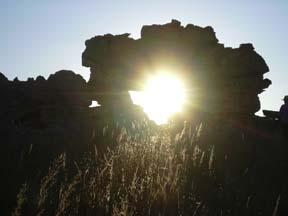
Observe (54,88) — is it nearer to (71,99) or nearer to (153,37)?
(71,99)

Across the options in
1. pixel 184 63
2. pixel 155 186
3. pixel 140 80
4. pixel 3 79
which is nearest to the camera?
pixel 155 186

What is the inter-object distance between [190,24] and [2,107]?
14.9 metres

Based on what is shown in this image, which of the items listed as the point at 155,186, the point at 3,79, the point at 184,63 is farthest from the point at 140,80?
the point at 155,186

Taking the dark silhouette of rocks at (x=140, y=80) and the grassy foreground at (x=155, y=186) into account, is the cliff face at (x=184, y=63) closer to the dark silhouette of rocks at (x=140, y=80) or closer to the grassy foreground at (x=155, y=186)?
the dark silhouette of rocks at (x=140, y=80)

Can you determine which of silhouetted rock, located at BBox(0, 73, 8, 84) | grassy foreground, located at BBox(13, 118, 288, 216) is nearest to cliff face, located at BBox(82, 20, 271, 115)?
silhouetted rock, located at BBox(0, 73, 8, 84)

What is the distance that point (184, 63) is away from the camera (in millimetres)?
30328

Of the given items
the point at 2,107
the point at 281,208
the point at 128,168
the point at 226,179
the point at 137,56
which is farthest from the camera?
the point at 137,56

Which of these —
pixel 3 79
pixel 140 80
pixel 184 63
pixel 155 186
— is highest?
pixel 184 63

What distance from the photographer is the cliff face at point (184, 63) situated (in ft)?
92.8

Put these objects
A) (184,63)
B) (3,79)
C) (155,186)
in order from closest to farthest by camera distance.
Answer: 1. (155,186)
2. (3,79)
3. (184,63)

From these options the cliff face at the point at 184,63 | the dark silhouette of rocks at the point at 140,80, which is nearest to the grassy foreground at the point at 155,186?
the dark silhouette of rocks at the point at 140,80

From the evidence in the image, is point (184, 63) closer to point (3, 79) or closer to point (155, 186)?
point (3, 79)

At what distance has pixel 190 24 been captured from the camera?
30625mm

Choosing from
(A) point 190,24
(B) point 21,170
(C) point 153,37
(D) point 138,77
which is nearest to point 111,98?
(D) point 138,77
